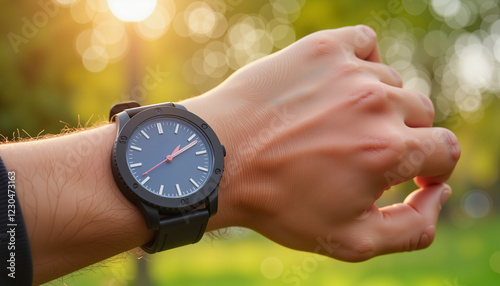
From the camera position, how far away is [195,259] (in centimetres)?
733

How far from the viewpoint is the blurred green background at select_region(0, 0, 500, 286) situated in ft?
17.6

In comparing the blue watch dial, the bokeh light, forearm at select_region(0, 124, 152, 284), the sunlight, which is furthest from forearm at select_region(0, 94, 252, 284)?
the bokeh light

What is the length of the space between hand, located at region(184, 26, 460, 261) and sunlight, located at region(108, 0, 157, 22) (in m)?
2.51

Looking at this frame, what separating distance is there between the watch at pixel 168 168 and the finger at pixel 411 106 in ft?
2.90

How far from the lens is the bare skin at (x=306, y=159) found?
189cm

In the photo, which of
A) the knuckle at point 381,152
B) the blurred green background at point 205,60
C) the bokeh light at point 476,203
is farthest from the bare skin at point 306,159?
the bokeh light at point 476,203

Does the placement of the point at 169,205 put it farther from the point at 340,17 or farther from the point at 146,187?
the point at 340,17

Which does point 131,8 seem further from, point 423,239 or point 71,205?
point 423,239

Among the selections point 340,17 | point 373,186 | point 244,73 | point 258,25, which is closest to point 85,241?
point 244,73

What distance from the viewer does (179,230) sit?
193 centimetres

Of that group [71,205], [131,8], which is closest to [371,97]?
[71,205]

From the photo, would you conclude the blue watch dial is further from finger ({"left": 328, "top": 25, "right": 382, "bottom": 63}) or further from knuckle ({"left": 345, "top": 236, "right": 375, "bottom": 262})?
finger ({"left": 328, "top": 25, "right": 382, "bottom": 63})

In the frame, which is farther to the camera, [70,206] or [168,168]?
[168,168]

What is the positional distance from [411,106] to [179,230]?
1.25 m
